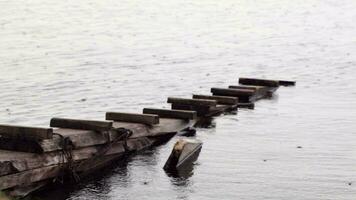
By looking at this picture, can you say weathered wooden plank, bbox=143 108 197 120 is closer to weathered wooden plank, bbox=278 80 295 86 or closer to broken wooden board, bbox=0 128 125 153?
broken wooden board, bbox=0 128 125 153

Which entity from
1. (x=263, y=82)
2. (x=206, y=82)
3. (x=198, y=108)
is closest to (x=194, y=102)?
(x=198, y=108)

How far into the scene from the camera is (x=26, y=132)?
17078mm

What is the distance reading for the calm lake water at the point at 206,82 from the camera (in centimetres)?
1836

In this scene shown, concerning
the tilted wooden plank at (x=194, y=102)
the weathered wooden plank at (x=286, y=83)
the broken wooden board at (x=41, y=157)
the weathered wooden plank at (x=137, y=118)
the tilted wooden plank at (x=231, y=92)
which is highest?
the weathered wooden plank at (x=286, y=83)

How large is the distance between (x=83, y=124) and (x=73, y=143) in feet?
3.98

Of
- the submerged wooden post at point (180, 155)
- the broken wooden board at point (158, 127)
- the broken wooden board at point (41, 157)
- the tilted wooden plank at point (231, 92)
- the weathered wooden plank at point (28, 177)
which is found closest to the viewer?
the weathered wooden plank at point (28, 177)

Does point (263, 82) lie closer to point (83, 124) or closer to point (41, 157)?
point (83, 124)

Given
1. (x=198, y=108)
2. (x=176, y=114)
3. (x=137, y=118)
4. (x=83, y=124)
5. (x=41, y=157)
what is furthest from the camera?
(x=198, y=108)

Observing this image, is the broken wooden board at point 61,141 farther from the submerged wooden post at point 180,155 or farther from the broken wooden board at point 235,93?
the broken wooden board at point 235,93

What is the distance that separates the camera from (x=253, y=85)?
103 ft

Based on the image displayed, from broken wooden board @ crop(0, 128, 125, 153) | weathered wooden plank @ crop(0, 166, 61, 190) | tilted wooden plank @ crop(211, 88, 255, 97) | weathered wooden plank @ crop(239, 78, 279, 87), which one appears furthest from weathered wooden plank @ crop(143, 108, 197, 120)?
weathered wooden plank @ crop(239, 78, 279, 87)

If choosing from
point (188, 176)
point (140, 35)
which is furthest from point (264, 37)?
point (188, 176)

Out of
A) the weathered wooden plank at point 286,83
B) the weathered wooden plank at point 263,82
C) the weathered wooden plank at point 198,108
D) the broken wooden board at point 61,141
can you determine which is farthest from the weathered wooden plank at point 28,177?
the weathered wooden plank at point 286,83

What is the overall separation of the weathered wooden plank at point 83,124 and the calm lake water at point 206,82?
128 centimetres
